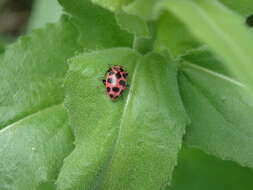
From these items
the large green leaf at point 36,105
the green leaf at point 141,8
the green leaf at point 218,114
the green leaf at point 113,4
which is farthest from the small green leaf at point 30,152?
the green leaf at point 141,8

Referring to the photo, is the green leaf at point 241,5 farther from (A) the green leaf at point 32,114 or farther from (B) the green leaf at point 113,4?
(A) the green leaf at point 32,114

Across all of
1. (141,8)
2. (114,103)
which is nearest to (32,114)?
(114,103)

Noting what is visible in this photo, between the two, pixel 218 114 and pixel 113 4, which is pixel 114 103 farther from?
pixel 218 114

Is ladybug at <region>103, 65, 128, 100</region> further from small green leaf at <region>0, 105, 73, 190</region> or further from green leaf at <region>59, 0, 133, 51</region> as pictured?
small green leaf at <region>0, 105, 73, 190</region>

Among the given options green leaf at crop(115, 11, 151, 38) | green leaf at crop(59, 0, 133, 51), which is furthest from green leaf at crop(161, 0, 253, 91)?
green leaf at crop(59, 0, 133, 51)

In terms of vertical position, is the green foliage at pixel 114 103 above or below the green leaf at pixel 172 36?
below

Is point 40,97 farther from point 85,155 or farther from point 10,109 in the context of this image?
point 85,155

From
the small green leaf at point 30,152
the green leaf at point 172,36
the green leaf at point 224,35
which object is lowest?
the small green leaf at point 30,152
